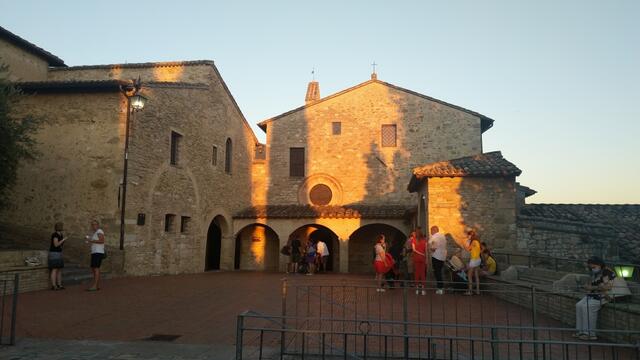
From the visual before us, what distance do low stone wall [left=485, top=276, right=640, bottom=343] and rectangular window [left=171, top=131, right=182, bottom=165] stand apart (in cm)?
1221

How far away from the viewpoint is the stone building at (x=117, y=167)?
14258mm

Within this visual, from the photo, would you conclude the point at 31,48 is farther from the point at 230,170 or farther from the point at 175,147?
the point at 230,170

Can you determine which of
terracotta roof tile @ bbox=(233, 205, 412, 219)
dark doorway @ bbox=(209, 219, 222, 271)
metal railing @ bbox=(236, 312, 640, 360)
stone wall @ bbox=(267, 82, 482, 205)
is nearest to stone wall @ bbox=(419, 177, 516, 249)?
terracotta roof tile @ bbox=(233, 205, 412, 219)

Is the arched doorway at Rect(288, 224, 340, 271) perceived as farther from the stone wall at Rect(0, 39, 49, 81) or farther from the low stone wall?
the low stone wall

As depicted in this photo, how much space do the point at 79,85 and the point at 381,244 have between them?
10.5m

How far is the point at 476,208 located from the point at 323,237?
38.9 feet

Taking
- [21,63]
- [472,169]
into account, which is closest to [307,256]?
[472,169]

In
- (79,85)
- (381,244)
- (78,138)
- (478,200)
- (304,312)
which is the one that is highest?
(79,85)

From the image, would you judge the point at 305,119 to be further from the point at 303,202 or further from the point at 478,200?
the point at 478,200

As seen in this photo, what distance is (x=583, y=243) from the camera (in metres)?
14.0

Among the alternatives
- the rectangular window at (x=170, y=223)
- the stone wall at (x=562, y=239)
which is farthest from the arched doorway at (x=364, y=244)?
the stone wall at (x=562, y=239)

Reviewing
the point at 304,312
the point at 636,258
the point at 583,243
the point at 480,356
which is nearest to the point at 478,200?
the point at 583,243

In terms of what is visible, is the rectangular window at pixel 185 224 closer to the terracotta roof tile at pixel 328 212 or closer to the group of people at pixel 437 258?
the terracotta roof tile at pixel 328 212

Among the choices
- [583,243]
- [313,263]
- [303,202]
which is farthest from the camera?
[303,202]
